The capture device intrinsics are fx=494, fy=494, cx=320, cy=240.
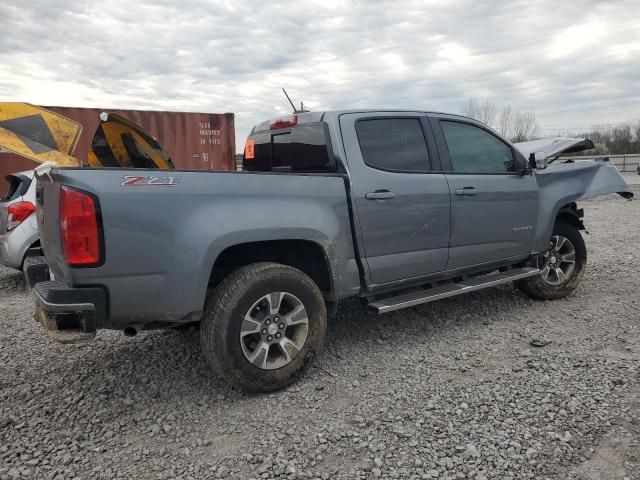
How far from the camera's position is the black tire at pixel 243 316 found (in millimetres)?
3008

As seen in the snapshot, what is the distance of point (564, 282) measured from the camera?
510cm

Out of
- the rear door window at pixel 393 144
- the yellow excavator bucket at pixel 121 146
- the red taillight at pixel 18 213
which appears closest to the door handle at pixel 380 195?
the rear door window at pixel 393 144

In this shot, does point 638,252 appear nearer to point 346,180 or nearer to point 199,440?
point 346,180

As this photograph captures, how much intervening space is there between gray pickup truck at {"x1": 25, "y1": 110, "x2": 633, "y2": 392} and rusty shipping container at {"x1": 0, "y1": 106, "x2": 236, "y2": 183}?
267 inches

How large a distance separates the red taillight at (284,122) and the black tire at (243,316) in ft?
4.46

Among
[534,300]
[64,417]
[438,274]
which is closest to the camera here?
[64,417]

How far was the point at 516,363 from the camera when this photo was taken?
358 cm

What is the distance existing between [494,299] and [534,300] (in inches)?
15.5

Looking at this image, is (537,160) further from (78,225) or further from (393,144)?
(78,225)

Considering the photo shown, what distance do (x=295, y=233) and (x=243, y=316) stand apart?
0.64 m

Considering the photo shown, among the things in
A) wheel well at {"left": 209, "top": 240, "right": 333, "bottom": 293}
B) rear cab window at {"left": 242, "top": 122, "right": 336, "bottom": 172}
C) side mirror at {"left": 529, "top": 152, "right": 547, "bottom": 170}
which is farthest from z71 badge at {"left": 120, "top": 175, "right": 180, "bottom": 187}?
side mirror at {"left": 529, "top": 152, "right": 547, "bottom": 170}

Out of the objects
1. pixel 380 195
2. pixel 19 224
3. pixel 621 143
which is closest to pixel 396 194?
pixel 380 195

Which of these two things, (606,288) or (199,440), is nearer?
(199,440)

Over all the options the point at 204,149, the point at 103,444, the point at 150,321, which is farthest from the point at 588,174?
the point at 204,149
